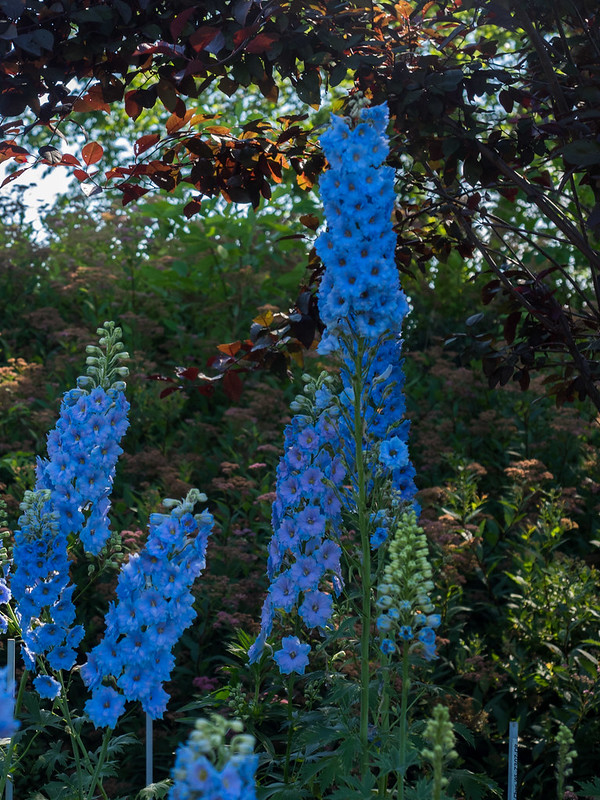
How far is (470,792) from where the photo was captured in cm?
265

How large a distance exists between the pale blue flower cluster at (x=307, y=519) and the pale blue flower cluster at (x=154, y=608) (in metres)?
0.45

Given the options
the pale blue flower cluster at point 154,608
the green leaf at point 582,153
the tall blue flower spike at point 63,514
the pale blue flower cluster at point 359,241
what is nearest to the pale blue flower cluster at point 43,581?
the tall blue flower spike at point 63,514

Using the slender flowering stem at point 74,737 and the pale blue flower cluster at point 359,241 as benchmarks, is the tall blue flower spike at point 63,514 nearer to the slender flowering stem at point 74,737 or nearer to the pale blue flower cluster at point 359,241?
the slender flowering stem at point 74,737

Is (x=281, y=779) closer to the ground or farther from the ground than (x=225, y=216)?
closer to the ground

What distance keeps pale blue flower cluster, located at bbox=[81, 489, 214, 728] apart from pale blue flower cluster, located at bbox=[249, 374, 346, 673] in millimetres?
449

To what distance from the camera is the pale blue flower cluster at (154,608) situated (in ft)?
6.65

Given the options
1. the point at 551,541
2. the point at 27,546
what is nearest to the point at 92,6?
the point at 27,546

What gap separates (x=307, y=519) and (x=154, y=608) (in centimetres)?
59

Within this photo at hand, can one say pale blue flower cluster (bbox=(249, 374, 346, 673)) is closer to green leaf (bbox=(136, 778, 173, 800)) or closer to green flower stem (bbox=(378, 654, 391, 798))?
green flower stem (bbox=(378, 654, 391, 798))

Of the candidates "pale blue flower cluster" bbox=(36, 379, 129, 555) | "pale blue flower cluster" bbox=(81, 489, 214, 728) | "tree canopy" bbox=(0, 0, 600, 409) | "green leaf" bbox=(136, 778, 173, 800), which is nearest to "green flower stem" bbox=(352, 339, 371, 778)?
"pale blue flower cluster" bbox=(81, 489, 214, 728)

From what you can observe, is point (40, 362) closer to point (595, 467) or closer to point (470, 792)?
point (595, 467)

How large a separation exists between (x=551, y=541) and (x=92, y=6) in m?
2.79

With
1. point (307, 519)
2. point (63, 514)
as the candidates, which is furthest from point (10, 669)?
point (307, 519)

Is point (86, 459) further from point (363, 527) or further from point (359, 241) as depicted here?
Result: point (359, 241)
